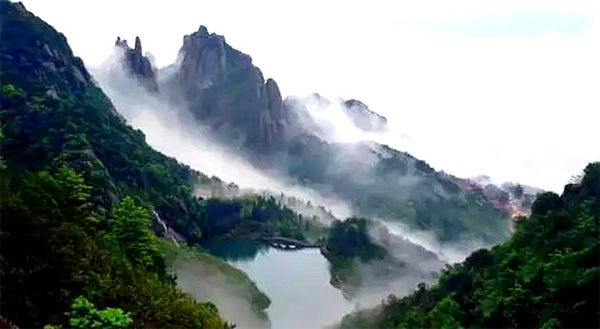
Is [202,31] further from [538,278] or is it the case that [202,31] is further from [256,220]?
[538,278]

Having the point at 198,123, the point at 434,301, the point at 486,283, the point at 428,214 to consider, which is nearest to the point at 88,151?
the point at 434,301

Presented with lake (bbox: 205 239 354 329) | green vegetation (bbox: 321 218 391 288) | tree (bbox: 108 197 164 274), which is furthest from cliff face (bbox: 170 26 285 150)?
tree (bbox: 108 197 164 274)

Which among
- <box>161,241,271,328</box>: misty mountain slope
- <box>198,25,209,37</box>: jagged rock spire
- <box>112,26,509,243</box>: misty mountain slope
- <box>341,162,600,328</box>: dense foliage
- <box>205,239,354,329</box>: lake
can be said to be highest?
<box>198,25,209,37</box>: jagged rock spire

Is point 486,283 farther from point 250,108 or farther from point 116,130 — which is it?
point 250,108

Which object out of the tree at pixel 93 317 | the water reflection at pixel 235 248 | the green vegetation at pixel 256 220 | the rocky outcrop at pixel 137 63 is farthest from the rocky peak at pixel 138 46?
the tree at pixel 93 317

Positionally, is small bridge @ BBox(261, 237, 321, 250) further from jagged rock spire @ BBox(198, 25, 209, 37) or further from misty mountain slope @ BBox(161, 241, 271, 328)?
jagged rock spire @ BBox(198, 25, 209, 37)

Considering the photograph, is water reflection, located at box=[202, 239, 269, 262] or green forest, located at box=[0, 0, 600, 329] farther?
water reflection, located at box=[202, 239, 269, 262]

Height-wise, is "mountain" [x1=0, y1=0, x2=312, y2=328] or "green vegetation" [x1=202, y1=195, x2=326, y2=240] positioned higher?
"green vegetation" [x1=202, y1=195, x2=326, y2=240]
